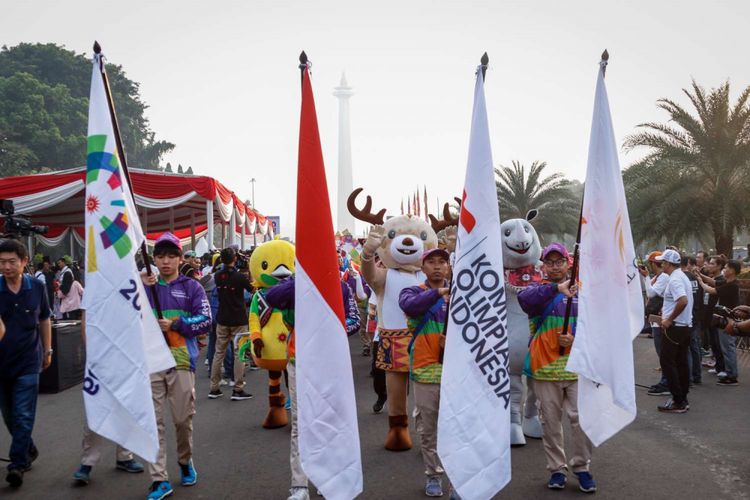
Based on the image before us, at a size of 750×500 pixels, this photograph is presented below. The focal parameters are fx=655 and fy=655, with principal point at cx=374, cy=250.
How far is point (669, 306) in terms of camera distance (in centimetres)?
736

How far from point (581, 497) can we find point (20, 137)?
138ft

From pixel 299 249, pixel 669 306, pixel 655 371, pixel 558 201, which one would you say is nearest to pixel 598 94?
pixel 299 249

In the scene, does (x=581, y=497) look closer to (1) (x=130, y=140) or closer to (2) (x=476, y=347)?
(2) (x=476, y=347)

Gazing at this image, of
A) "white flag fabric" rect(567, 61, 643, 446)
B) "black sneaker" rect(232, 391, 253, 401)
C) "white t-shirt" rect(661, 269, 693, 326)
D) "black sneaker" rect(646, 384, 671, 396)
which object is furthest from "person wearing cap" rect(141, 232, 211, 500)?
"black sneaker" rect(646, 384, 671, 396)

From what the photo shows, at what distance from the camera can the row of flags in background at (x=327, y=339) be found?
3.70 m

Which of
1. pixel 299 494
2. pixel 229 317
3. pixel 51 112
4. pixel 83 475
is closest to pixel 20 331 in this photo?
pixel 83 475

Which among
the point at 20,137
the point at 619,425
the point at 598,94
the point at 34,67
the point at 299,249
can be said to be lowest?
the point at 619,425

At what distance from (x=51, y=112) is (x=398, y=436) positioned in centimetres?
4399

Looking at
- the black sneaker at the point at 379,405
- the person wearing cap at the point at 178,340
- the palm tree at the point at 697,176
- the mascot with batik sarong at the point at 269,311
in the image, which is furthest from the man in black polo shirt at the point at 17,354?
the palm tree at the point at 697,176

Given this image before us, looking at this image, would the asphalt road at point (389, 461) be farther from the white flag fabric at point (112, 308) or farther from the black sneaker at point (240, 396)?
the white flag fabric at point (112, 308)

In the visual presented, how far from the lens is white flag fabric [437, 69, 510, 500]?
148 inches

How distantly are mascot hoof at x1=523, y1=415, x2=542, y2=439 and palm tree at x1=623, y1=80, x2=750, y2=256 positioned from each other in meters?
12.8

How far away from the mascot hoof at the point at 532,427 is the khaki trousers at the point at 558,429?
141cm

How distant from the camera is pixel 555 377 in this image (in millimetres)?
4652
